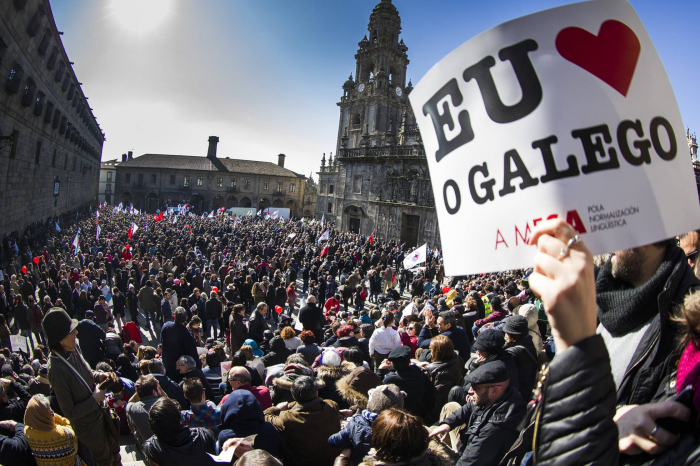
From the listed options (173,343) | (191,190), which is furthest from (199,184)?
(173,343)

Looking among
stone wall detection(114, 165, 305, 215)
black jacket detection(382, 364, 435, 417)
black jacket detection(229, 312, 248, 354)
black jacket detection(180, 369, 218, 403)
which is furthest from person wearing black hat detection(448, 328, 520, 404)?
stone wall detection(114, 165, 305, 215)

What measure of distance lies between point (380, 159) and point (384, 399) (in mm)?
33552

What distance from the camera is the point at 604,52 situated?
1484 mm

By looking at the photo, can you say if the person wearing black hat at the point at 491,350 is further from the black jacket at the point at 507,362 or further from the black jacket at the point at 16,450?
the black jacket at the point at 16,450

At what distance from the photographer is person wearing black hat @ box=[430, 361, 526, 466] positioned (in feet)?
9.72

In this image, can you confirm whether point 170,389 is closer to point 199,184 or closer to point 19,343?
point 19,343

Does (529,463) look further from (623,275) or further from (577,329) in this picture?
(577,329)

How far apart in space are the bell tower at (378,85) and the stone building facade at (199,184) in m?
19.8

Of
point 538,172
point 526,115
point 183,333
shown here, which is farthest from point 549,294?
point 183,333

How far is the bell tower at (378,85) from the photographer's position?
46594 mm

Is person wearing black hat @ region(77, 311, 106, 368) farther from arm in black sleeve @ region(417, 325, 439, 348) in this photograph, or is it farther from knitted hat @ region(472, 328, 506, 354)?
knitted hat @ region(472, 328, 506, 354)

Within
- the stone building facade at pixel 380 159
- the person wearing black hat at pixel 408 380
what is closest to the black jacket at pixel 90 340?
the person wearing black hat at pixel 408 380

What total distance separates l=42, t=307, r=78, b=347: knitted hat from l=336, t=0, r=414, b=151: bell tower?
142 ft

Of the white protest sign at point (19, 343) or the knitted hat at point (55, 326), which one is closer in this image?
the knitted hat at point (55, 326)
